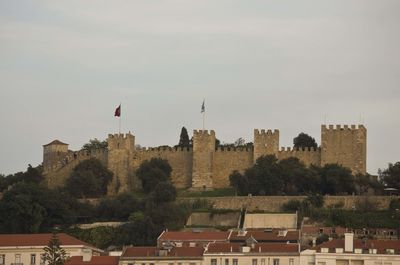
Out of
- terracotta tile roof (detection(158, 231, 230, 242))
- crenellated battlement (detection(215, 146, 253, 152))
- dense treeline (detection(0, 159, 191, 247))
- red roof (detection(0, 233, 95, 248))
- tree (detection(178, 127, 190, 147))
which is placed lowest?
red roof (detection(0, 233, 95, 248))

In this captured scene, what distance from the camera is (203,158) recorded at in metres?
98.4

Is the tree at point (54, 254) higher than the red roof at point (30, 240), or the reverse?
the red roof at point (30, 240)

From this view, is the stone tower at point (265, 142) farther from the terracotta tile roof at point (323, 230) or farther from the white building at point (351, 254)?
the white building at point (351, 254)

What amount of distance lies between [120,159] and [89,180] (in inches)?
174

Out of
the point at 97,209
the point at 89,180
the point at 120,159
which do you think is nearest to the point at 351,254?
the point at 97,209

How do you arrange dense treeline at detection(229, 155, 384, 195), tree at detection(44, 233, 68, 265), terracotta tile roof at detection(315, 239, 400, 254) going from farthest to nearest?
dense treeline at detection(229, 155, 384, 195) → terracotta tile roof at detection(315, 239, 400, 254) → tree at detection(44, 233, 68, 265)

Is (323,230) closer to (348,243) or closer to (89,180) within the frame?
(348,243)

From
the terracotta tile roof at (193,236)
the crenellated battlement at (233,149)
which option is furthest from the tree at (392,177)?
the terracotta tile roof at (193,236)

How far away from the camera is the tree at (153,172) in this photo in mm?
95481

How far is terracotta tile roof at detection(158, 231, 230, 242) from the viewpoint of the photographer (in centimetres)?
7756

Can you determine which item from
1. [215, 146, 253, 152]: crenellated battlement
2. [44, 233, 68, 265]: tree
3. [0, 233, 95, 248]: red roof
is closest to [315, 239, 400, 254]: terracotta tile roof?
[44, 233, 68, 265]: tree

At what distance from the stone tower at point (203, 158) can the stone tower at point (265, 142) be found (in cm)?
A: 307

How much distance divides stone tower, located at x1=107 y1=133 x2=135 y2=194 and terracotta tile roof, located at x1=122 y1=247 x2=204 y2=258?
26000mm

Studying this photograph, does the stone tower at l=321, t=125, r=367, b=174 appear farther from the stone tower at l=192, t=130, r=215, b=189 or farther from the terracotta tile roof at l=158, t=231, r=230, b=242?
the terracotta tile roof at l=158, t=231, r=230, b=242
